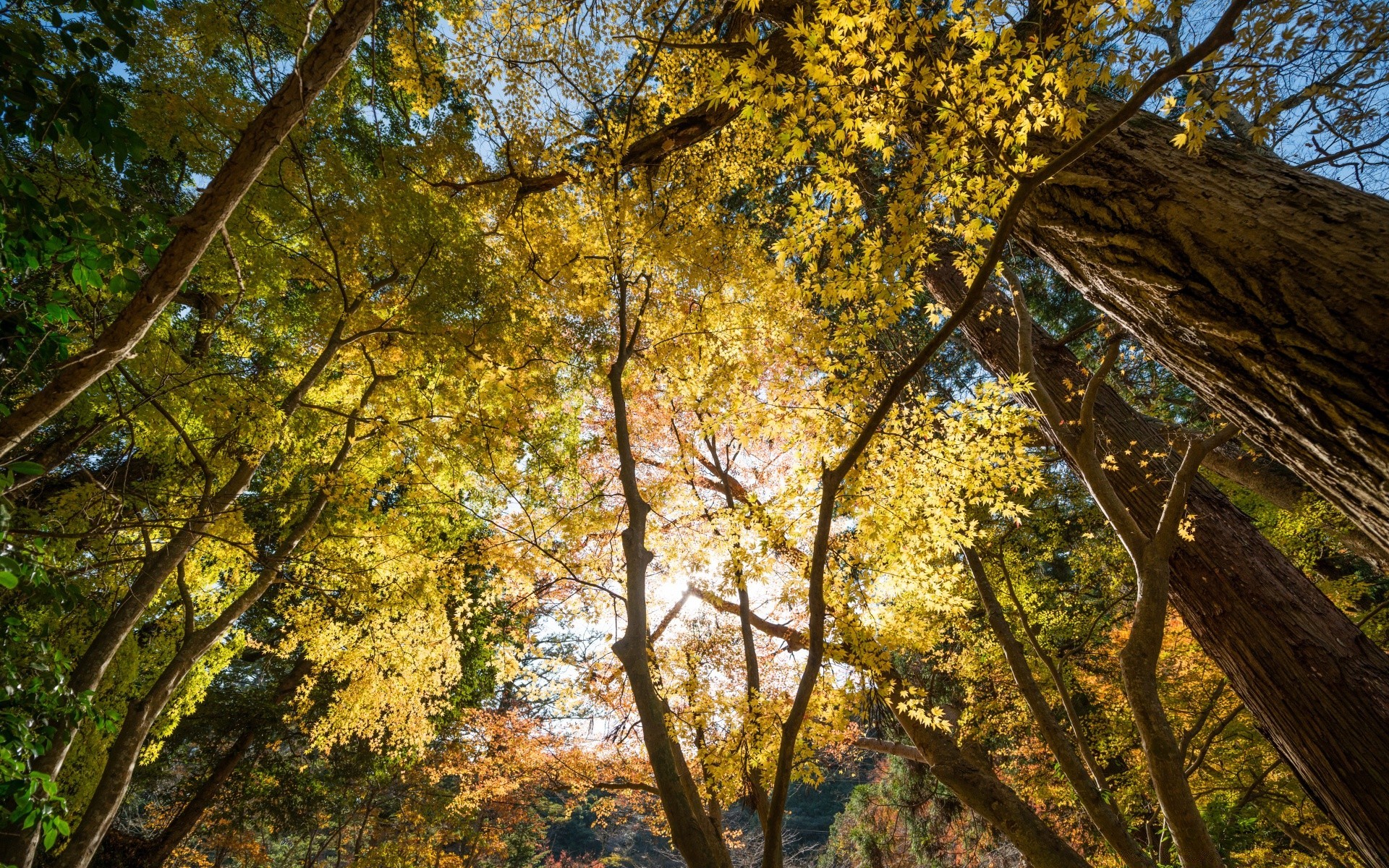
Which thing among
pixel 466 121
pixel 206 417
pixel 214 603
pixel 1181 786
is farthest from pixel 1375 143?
pixel 214 603

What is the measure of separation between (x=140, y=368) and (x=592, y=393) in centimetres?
468

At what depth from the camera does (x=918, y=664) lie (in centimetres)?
1211

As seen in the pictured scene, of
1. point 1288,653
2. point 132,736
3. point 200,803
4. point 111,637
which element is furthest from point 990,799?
point 200,803

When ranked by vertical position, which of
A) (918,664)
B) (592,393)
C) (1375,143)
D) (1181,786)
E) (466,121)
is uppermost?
(466,121)

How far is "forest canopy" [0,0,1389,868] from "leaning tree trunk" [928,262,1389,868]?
2 cm

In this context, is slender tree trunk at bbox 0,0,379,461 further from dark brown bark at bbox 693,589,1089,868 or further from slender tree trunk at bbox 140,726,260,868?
slender tree trunk at bbox 140,726,260,868

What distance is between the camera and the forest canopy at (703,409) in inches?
75.7

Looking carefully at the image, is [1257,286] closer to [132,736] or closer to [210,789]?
[132,736]

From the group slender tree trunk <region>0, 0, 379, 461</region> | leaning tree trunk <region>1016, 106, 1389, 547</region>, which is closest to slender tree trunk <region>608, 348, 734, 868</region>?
slender tree trunk <region>0, 0, 379, 461</region>

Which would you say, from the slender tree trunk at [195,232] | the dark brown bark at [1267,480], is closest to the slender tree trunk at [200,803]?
the slender tree trunk at [195,232]

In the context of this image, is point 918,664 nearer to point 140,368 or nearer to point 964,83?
point 964,83

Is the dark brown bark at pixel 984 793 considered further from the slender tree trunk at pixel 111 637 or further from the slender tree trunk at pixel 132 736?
the slender tree trunk at pixel 111 637

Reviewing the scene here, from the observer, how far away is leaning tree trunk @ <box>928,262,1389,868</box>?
7.07ft

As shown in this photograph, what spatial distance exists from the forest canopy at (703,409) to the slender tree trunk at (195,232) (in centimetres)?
2
